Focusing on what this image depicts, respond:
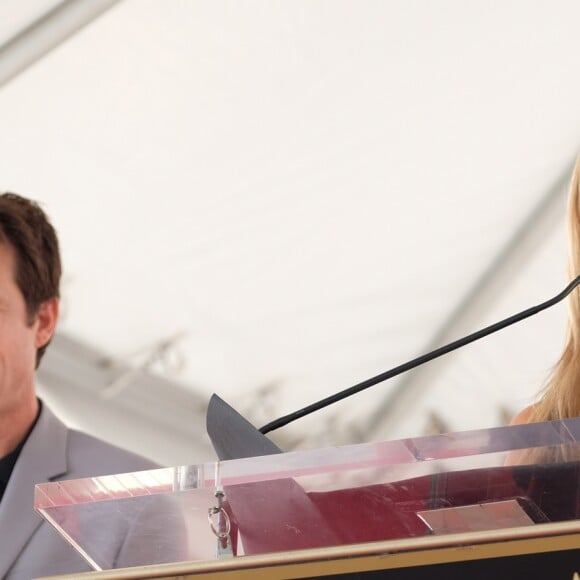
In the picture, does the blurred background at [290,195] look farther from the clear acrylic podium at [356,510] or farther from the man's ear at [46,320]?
the clear acrylic podium at [356,510]

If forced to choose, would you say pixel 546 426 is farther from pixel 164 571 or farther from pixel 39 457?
pixel 39 457

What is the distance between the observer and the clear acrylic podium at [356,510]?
0.70 m

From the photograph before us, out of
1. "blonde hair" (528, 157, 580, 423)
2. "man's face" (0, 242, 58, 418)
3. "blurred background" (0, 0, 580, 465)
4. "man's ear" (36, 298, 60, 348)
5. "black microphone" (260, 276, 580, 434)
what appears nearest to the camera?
"black microphone" (260, 276, 580, 434)

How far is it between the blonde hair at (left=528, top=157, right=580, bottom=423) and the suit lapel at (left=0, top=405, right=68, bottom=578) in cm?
59

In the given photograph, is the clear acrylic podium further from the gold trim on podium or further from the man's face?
the man's face

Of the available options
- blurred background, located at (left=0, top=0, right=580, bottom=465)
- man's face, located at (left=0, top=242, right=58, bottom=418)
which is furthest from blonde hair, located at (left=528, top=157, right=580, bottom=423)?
blurred background, located at (left=0, top=0, right=580, bottom=465)

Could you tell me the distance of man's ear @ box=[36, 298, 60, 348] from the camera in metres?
1.71

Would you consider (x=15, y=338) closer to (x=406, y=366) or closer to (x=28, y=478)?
(x=28, y=478)

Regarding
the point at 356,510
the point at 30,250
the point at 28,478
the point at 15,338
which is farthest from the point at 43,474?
the point at 356,510

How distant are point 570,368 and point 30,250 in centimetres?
78

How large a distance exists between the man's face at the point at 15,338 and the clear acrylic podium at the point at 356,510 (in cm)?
78

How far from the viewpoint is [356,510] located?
0.77 meters

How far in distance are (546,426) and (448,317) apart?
332 cm

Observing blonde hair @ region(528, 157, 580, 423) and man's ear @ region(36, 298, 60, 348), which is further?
man's ear @ region(36, 298, 60, 348)
